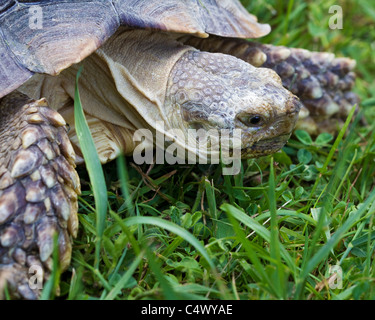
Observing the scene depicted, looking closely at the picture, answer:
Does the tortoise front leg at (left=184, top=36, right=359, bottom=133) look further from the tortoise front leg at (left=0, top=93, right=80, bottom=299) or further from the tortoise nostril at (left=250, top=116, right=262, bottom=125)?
the tortoise front leg at (left=0, top=93, right=80, bottom=299)

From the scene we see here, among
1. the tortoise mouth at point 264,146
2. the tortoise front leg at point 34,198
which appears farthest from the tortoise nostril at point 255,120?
the tortoise front leg at point 34,198

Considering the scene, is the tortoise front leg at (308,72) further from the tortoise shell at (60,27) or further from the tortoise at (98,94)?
the tortoise shell at (60,27)

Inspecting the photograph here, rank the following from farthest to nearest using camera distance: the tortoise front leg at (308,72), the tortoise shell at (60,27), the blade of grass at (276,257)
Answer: the tortoise front leg at (308,72) → the tortoise shell at (60,27) → the blade of grass at (276,257)

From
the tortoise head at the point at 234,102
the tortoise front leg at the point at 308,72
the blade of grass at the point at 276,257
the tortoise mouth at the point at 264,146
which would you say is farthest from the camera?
the tortoise front leg at the point at 308,72

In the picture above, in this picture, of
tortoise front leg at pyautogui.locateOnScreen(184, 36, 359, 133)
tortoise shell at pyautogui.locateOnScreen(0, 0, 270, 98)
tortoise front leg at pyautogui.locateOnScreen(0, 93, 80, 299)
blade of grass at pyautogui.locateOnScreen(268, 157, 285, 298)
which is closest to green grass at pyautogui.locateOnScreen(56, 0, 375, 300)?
blade of grass at pyautogui.locateOnScreen(268, 157, 285, 298)

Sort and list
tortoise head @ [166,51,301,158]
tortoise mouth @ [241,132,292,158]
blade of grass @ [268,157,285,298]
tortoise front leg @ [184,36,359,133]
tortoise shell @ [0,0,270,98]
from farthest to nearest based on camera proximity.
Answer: tortoise front leg @ [184,36,359,133] < tortoise mouth @ [241,132,292,158] < tortoise head @ [166,51,301,158] < tortoise shell @ [0,0,270,98] < blade of grass @ [268,157,285,298]

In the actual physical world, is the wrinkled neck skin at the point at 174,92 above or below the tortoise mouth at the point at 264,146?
above

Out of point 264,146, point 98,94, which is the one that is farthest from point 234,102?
point 98,94
